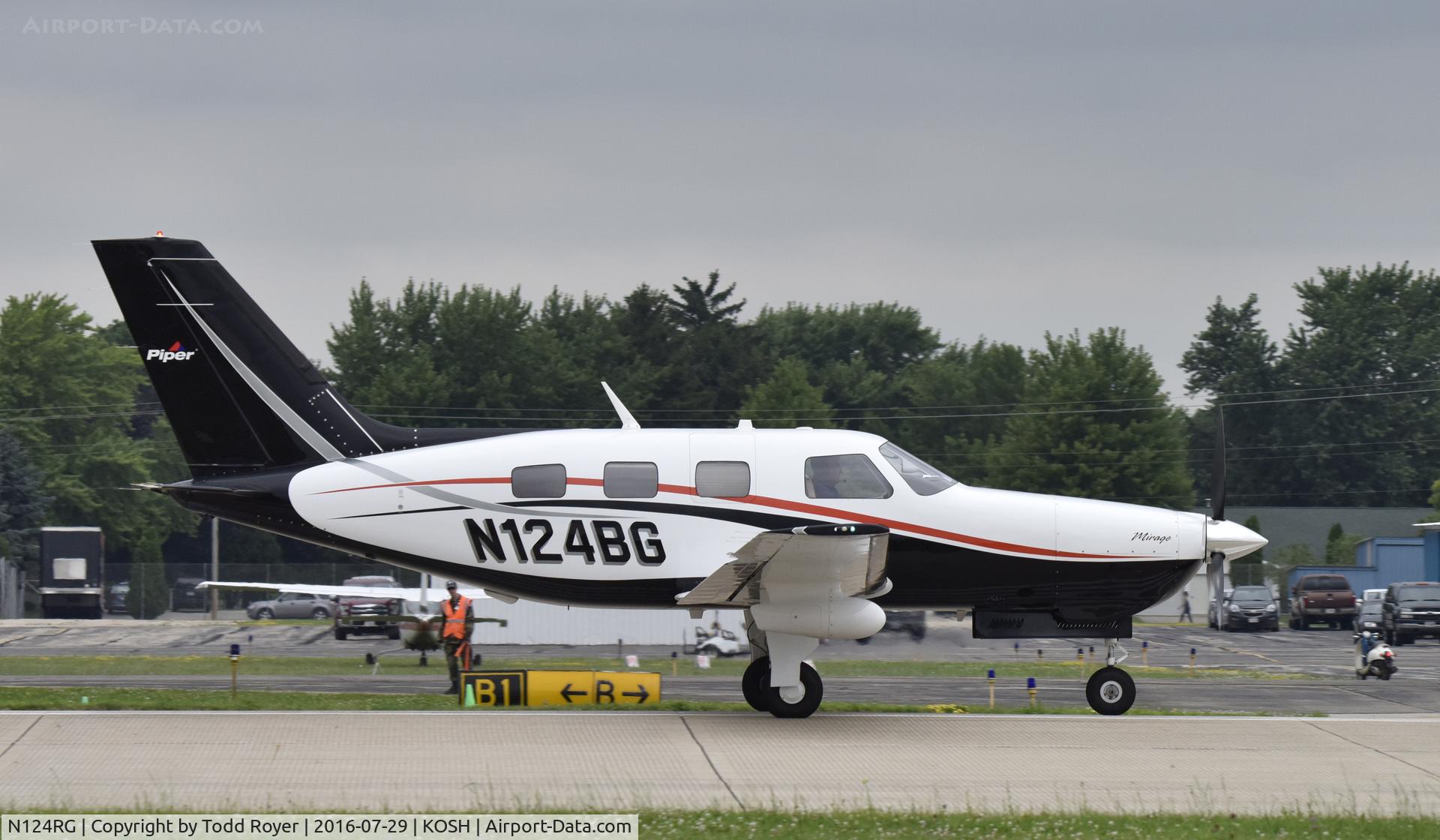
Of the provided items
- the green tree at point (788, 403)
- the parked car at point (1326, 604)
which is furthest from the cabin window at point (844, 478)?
the green tree at point (788, 403)

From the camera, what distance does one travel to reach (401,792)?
33.1ft

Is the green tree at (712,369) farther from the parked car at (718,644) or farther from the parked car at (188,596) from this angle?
the parked car at (718,644)

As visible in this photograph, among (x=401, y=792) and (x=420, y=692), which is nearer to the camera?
(x=401, y=792)

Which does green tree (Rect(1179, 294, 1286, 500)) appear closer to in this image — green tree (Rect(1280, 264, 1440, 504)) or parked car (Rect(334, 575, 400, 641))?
green tree (Rect(1280, 264, 1440, 504))

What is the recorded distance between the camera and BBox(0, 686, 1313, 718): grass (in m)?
15.0

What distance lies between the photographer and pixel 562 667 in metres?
26.6

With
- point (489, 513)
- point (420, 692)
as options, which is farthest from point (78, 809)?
point (420, 692)

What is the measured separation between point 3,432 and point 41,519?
4.48 m

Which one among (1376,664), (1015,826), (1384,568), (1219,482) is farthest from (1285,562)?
(1015,826)

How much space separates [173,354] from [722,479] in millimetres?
5912

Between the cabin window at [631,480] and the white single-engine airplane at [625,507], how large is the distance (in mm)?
17

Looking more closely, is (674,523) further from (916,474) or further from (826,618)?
(916,474)

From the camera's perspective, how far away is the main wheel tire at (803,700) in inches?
559

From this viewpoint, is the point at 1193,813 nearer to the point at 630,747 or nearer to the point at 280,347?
the point at 630,747
